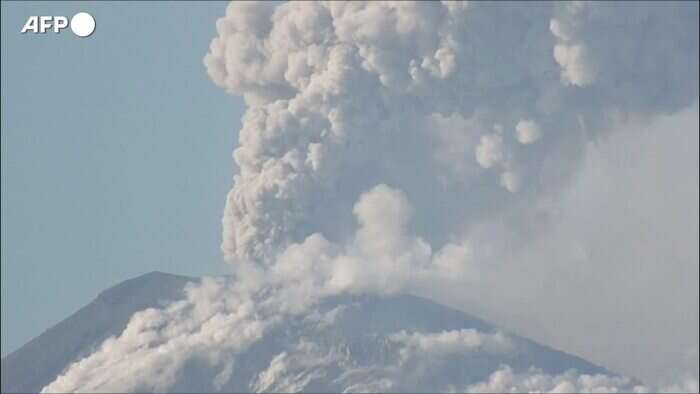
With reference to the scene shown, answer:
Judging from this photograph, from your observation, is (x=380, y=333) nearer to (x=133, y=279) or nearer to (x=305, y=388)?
(x=305, y=388)

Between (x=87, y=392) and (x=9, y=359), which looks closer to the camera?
(x=87, y=392)

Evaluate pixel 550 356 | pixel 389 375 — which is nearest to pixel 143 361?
pixel 389 375

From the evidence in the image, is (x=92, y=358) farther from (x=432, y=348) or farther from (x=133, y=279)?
(x=432, y=348)

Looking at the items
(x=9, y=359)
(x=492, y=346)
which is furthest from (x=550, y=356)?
(x=9, y=359)

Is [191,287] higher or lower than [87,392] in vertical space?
higher

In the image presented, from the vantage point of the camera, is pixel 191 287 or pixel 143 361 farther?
pixel 191 287

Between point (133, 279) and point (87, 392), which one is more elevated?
point (133, 279)
